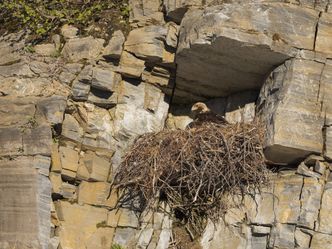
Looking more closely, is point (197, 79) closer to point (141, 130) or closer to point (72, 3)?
point (141, 130)

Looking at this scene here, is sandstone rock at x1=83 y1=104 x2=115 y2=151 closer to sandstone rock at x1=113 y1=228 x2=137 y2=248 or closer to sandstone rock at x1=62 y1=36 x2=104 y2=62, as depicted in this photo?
sandstone rock at x1=62 y1=36 x2=104 y2=62

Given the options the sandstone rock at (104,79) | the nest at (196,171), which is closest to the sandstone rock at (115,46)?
the sandstone rock at (104,79)

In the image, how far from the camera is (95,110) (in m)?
12.3

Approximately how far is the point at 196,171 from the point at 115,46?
2479mm

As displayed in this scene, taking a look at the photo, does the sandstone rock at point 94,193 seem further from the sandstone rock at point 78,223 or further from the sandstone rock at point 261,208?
the sandstone rock at point 261,208

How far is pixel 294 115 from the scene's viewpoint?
11242 mm

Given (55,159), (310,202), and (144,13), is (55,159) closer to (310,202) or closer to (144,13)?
(144,13)

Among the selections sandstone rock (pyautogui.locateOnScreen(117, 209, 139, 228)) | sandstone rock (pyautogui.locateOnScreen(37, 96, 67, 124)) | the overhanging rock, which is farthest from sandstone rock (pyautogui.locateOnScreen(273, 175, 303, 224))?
sandstone rock (pyautogui.locateOnScreen(37, 96, 67, 124))

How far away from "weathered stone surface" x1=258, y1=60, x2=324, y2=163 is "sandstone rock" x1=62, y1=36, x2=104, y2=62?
2.77m

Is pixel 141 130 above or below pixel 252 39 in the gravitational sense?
below

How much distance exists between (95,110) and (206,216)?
88.5 inches

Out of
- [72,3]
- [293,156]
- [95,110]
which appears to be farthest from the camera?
[72,3]

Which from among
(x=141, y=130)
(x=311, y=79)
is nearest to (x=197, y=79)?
(x=141, y=130)

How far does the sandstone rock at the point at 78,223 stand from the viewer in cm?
1116
